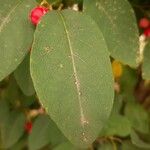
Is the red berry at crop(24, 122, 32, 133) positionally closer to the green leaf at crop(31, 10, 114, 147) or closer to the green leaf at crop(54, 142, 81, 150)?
the green leaf at crop(54, 142, 81, 150)

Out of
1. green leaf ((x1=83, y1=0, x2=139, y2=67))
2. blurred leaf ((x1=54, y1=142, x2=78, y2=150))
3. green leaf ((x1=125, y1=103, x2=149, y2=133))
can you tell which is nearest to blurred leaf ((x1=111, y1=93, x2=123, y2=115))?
green leaf ((x1=125, y1=103, x2=149, y2=133))

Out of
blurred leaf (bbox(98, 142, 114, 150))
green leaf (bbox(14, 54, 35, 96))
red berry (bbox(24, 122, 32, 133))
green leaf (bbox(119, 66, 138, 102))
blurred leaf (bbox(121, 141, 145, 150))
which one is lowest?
green leaf (bbox(119, 66, 138, 102))

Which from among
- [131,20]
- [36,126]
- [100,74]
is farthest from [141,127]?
[100,74]

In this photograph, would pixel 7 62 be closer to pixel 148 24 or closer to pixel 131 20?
pixel 131 20

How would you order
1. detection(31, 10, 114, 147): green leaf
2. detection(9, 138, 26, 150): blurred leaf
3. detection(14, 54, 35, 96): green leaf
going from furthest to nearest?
detection(9, 138, 26, 150): blurred leaf, detection(14, 54, 35, 96): green leaf, detection(31, 10, 114, 147): green leaf

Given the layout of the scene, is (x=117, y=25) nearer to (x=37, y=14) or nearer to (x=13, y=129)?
(x=37, y=14)

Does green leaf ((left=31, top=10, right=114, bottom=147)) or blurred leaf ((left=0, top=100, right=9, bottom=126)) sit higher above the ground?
green leaf ((left=31, top=10, right=114, bottom=147))
